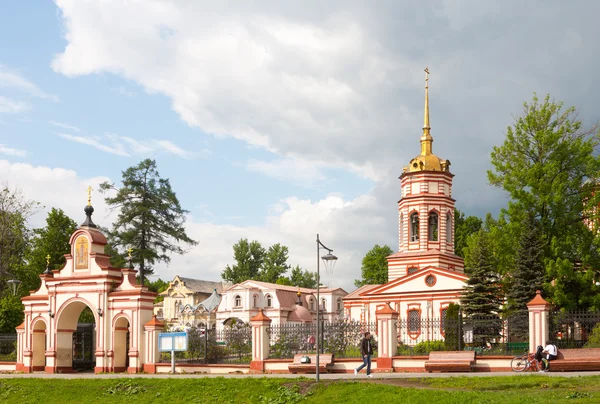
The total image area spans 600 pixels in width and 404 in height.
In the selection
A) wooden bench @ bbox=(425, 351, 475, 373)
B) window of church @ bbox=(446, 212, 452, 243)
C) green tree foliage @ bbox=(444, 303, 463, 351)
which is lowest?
wooden bench @ bbox=(425, 351, 475, 373)

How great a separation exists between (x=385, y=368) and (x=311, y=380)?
4798 millimetres

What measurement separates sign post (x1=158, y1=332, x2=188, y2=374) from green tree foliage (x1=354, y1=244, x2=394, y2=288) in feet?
174

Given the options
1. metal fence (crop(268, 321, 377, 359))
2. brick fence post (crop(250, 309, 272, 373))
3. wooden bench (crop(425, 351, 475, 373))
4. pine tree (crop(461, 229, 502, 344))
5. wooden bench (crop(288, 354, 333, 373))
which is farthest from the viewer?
pine tree (crop(461, 229, 502, 344))

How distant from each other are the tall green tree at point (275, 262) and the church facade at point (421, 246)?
147 ft

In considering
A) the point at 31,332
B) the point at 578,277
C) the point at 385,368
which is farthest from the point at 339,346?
the point at 31,332

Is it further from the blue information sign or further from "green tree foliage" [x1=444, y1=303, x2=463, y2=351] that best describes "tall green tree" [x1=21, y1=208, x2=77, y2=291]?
"green tree foliage" [x1=444, y1=303, x2=463, y2=351]

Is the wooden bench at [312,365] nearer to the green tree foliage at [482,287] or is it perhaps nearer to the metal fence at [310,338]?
the metal fence at [310,338]

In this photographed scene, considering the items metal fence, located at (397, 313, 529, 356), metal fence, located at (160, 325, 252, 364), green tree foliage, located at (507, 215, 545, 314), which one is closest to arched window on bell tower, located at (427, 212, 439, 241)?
green tree foliage, located at (507, 215, 545, 314)

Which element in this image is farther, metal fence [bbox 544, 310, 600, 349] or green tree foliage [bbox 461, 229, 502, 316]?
green tree foliage [bbox 461, 229, 502, 316]

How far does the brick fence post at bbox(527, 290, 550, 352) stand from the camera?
80.6ft

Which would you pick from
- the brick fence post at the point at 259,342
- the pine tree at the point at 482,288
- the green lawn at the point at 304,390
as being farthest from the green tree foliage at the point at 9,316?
the pine tree at the point at 482,288

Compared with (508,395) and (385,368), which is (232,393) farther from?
(508,395)

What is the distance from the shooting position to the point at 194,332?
30.1 meters

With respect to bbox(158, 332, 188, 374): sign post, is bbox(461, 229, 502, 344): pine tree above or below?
above
